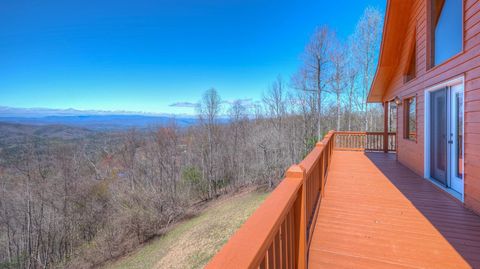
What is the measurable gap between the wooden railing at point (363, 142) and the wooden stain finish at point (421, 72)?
5.64ft

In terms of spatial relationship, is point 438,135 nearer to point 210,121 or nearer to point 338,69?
point 338,69

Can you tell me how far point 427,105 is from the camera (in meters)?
4.83

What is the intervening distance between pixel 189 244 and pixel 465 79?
11934mm

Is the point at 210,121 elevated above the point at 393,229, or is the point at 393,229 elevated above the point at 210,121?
the point at 210,121

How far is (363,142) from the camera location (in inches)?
405

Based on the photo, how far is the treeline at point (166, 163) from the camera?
1217 centimetres

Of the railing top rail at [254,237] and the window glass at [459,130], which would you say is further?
the window glass at [459,130]

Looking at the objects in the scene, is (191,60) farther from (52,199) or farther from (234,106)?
(52,199)

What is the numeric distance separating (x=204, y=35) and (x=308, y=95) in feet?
32.9

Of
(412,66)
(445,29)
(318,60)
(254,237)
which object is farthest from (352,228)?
(318,60)

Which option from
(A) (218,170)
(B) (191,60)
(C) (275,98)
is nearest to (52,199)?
(A) (218,170)

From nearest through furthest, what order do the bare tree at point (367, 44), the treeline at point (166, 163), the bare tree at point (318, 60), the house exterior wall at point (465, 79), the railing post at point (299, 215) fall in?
the railing post at point (299, 215) < the house exterior wall at point (465, 79) < the treeline at point (166, 163) < the bare tree at point (367, 44) < the bare tree at point (318, 60)

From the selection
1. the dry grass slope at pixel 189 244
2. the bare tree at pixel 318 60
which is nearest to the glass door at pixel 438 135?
the dry grass slope at pixel 189 244

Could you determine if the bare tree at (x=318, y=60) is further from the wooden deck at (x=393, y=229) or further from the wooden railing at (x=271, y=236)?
the wooden railing at (x=271, y=236)
